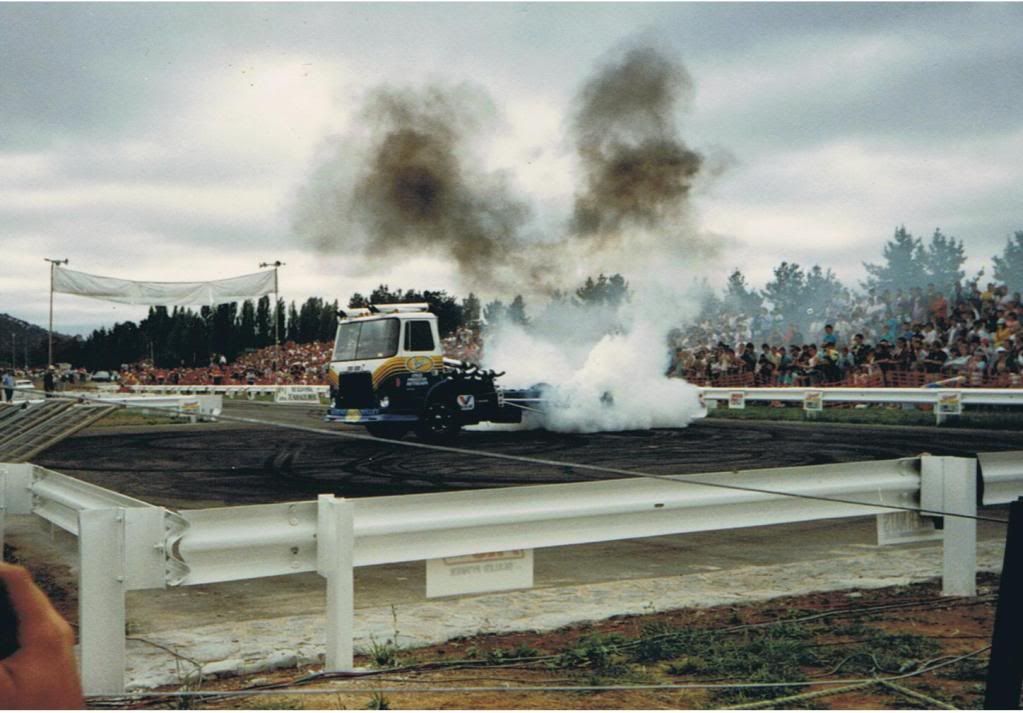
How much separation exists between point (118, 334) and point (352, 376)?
14545mm

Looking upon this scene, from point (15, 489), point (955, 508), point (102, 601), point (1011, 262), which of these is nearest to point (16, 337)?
point (15, 489)

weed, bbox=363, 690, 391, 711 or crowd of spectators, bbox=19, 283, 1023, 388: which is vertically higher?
crowd of spectators, bbox=19, 283, 1023, 388

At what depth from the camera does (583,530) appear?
5148 millimetres

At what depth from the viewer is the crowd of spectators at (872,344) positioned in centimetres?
1950

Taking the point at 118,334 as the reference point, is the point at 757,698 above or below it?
below

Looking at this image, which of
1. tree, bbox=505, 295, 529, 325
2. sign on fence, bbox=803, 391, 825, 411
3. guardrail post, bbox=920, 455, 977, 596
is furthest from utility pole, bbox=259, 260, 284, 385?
guardrail post, bbox=920, 455, 977, 596

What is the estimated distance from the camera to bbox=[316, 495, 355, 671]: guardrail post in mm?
4234

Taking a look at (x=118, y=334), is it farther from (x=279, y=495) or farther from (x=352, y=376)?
(x=279, y=495)

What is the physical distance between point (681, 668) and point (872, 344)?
19837 mm

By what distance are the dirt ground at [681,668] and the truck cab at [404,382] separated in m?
13.5

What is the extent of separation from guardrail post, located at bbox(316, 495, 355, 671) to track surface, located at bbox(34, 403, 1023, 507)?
613 centimetres

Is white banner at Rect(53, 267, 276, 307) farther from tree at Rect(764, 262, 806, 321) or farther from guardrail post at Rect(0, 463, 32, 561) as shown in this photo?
tree at Rect(764, 262, 806, 321)

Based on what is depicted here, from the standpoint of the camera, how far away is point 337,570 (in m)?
4.33

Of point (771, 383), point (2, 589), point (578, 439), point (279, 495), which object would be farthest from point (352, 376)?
point (2, 589)
